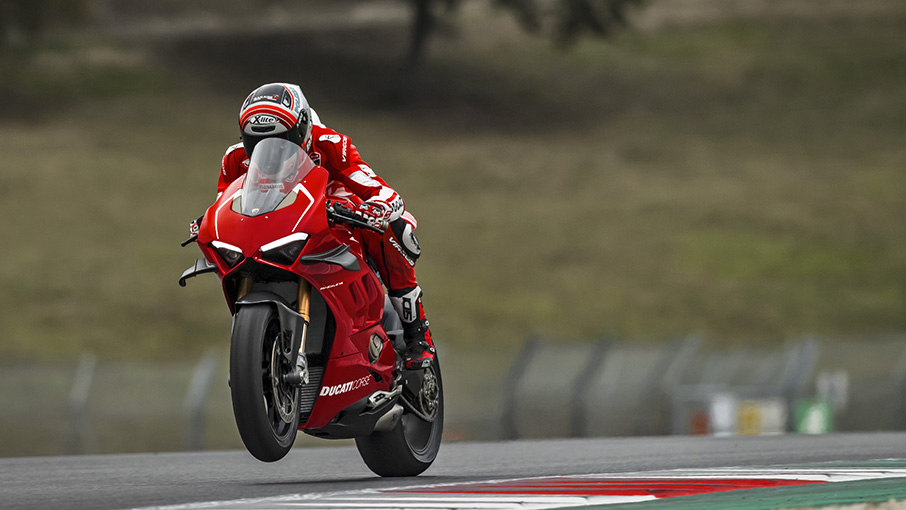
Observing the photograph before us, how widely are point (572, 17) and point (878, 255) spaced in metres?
23.8

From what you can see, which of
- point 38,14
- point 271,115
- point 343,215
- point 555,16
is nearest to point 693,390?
point 343,215

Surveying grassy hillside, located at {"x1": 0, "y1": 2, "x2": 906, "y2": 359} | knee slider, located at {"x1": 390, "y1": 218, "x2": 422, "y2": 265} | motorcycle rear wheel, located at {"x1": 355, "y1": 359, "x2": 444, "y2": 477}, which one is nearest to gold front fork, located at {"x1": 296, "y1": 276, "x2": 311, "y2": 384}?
knee slider, located at {"x1": 390, "y1": 218, "x2": 422, "y2": 265}

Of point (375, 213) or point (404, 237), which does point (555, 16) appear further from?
point (375, 213)

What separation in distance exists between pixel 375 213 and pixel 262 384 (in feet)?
3.90

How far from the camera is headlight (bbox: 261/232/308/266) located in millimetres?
6805

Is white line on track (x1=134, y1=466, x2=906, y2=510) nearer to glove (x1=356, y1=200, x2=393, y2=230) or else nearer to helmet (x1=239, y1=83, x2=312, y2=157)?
glove (x1=356, y1=200, x2=393, y2=230)

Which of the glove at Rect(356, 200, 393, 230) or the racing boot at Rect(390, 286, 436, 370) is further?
the racing boot at Rect(390, 286, 436, 370)

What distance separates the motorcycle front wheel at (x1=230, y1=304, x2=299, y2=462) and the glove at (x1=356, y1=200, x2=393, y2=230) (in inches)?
30.1

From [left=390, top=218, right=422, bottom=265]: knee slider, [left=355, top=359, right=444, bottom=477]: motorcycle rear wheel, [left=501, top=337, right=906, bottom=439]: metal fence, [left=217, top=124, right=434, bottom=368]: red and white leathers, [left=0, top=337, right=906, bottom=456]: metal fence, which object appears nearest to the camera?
[left=217, top=124, right=434, bottom=368]: red and white leathers

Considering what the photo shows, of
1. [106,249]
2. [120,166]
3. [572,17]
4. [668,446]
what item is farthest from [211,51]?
[668,446]

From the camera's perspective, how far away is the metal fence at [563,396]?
1573 cm

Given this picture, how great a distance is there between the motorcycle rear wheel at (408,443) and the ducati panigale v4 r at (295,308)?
28cm

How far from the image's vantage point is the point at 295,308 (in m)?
6.96

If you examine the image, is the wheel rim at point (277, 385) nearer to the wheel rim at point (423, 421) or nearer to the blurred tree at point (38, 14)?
the wheel rim at point (423, 421)
